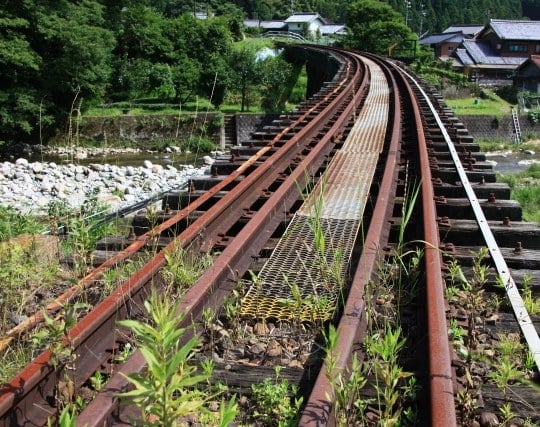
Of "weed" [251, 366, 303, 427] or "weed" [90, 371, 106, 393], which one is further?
"weed" [90, 371, 106, 393]

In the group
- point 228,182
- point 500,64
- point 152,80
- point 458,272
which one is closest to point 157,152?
point 152,80

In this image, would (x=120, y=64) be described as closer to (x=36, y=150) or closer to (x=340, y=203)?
(x=36, y=150)

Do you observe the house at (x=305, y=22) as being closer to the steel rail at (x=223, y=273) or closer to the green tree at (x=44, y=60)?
the green tree at (x=44, y=60)

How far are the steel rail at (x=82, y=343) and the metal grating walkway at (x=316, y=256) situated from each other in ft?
1.51

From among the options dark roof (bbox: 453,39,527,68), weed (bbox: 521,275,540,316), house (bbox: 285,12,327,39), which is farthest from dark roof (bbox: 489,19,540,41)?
weed (bbox: 521,275,540,316)

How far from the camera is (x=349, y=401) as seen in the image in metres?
1.69

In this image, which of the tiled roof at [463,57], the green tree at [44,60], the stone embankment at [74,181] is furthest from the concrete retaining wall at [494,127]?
the tiled roof at [463,57]

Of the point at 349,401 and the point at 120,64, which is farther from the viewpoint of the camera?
the point at 120,64

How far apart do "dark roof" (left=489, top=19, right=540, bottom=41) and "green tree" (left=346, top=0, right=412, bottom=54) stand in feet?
45.2

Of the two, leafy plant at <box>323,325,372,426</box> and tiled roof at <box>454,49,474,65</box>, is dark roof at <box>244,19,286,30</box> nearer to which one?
tiled roof at <box>454,49,474,65</box>

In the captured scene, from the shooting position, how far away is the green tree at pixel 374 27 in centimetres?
4041

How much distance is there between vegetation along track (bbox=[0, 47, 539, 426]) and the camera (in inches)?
68.4

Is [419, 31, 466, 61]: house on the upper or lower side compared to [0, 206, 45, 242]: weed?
upper

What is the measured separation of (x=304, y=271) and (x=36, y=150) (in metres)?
22.5
